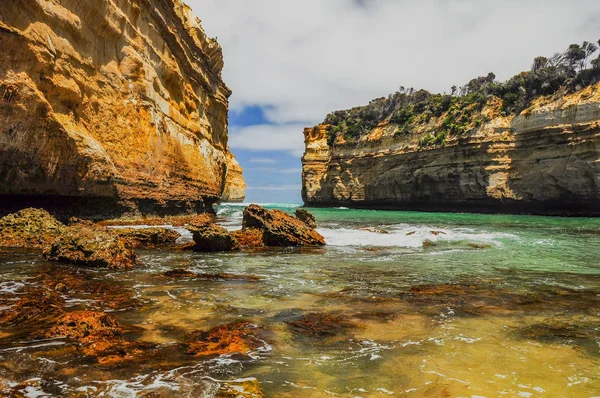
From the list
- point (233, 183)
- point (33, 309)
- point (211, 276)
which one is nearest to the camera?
point (33, 309)

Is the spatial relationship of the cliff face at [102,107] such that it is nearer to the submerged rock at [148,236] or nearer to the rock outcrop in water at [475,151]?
the submerged rock at [148,236]

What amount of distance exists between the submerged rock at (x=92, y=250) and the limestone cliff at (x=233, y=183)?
5968 cm

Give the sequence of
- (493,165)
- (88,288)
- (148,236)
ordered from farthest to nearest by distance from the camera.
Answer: (493,165) < (148,236) < (88,288)

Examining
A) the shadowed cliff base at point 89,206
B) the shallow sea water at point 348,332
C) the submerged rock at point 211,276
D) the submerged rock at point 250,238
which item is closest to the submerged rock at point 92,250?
the shallow sea water at point 348,332

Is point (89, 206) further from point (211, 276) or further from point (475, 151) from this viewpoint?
point (475, 151)

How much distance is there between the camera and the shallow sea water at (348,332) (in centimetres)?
281

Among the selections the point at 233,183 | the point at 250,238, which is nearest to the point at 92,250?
the point at 250,238

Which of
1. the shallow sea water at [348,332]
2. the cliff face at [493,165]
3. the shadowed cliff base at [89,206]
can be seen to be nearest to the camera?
the shallow sea water at [348,332]

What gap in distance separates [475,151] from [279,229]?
35531 millimetres

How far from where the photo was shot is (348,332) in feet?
13.3

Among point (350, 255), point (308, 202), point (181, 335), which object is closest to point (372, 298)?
point (181, 335)

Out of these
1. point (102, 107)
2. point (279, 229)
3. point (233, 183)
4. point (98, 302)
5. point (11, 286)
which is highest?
point (233, 183)

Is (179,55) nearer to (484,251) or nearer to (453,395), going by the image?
(484,251)

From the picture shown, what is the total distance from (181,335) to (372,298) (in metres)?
2.80
